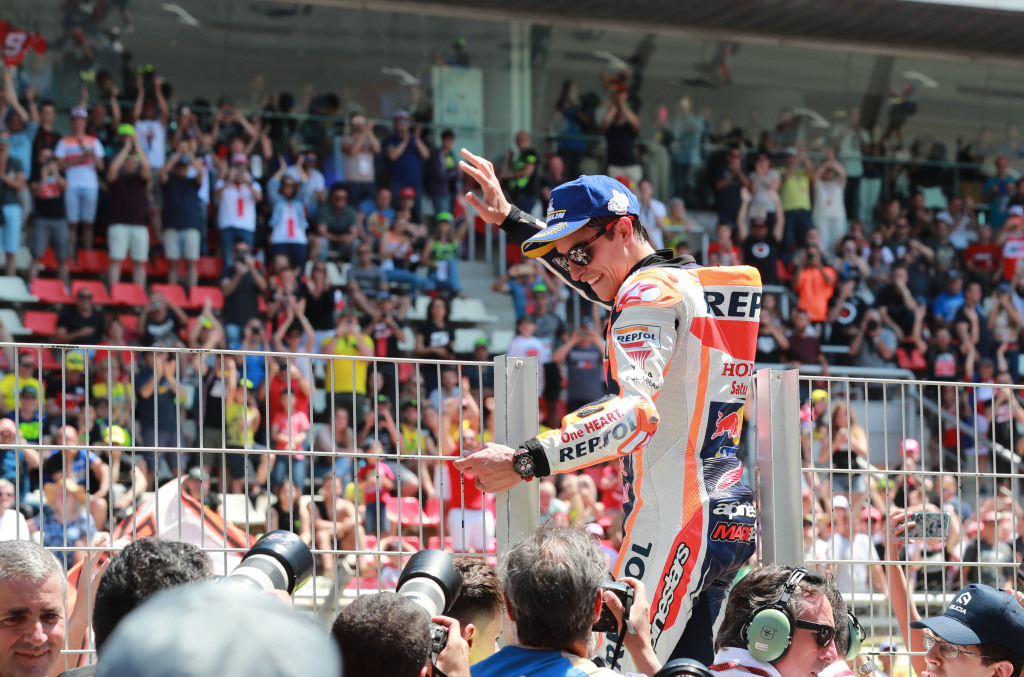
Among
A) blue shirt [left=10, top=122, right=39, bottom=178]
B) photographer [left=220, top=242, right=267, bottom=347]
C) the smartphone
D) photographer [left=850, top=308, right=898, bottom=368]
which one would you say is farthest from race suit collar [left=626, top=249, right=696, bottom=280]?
photographer [left=850, top=308, right=898, bottom=368]

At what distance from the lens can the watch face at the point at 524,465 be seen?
3.31 m

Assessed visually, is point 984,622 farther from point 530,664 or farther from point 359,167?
point 359,167

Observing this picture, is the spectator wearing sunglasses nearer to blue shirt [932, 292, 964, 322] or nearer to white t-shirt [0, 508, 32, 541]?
white t-shirt [0, 508, 32, 541]

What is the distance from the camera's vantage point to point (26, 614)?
2.79 meters

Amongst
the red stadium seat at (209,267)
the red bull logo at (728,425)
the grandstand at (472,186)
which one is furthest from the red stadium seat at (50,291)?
the red bull logo at (728,425)

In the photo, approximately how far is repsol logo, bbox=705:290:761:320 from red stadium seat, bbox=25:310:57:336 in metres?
9.92

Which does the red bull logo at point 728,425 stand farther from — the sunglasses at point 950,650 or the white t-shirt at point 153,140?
the white t-shirt at point 153,140

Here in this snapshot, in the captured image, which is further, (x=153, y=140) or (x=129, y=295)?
(x=153, y=140)

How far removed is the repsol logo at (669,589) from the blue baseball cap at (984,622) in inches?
25.9

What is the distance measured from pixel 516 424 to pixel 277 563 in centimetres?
156

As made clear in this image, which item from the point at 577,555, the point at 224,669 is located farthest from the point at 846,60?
the point at 224,669

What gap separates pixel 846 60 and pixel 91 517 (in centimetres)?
1711

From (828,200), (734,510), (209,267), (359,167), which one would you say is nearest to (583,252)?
(734,510)

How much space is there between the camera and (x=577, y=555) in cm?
266
